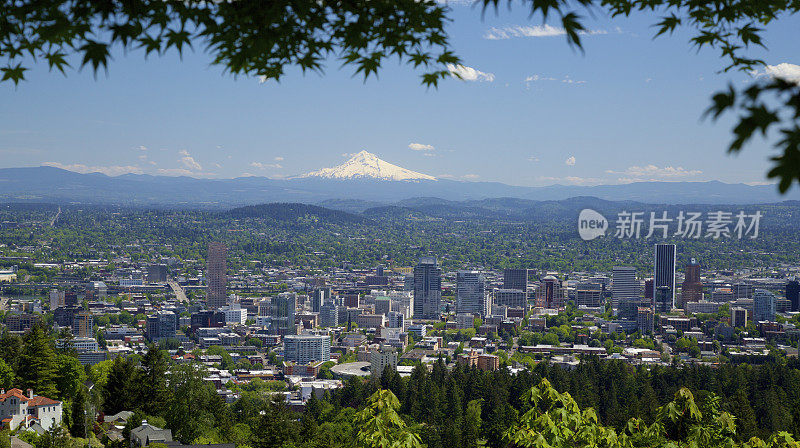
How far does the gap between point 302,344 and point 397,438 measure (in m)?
36.2

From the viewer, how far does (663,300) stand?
50.8 m

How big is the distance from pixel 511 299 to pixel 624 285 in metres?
7.59

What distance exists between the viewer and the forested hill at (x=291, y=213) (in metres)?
105

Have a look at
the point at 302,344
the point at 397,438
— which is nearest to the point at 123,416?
the point at 397,438

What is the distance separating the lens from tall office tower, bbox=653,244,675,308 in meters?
53.2

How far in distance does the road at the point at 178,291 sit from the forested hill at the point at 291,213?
39900 millimetres

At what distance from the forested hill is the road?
1571 inches

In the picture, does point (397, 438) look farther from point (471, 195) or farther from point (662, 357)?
point (471, 195)

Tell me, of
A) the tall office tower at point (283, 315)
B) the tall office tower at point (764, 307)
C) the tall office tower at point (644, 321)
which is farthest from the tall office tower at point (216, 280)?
the tall office tower at point (764, 307)

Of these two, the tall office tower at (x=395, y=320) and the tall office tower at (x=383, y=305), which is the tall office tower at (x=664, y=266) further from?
the tall office tower at (x=383, y=305)

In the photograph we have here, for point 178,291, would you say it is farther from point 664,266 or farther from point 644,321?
point 664,266

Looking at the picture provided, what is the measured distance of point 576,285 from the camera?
60.5 metres

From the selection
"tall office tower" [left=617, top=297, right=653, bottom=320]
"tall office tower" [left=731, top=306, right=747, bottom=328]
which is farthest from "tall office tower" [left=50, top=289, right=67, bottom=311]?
"tall office tower" [left=731, top=306, right=747, bottom=328]

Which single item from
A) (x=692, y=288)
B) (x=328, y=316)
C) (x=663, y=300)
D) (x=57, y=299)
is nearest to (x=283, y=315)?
(x=328, y=316)
